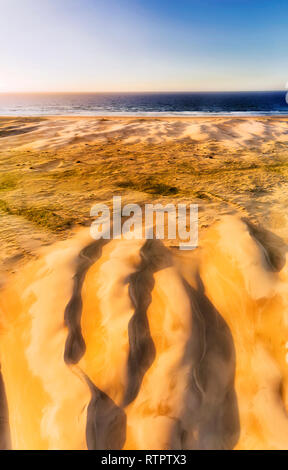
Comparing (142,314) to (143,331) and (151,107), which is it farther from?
(151,107)

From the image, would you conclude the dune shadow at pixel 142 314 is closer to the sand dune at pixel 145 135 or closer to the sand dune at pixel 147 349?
the sand dune at pixel 147 349

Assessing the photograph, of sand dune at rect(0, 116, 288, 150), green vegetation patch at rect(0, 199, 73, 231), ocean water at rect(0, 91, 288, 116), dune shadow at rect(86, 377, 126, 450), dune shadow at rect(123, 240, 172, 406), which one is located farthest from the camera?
ocean water at rect(0, 91, 288, 116)

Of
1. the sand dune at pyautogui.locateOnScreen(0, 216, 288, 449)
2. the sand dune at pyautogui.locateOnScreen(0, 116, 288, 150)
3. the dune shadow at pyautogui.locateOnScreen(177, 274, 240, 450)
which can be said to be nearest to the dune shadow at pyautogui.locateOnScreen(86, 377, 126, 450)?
the sand dune at pyautogui.locateOnScreen(0, 216, 288, 449)

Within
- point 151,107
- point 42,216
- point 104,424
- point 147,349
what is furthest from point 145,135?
point 151,107

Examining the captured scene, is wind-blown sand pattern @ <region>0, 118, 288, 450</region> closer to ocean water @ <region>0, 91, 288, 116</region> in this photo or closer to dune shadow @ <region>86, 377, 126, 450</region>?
dune shadow @ <region>86, 377, 126, 450</region>

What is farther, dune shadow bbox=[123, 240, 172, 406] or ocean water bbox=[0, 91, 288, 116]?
ocean water bbox=[0, 91, 288, 116]

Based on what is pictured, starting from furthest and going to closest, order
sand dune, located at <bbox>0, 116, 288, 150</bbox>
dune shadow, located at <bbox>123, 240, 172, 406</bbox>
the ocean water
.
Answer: the ocean water < sand dune, located at <bbox>0, 116, 288, 150</bbox> < dune shadow, located at <bbox>123, 240, 172, 406</bbox>

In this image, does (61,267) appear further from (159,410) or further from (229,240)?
(229,240)

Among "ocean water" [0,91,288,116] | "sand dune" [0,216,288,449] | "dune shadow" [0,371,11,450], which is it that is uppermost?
"ocean water" [0,91,288,116]
